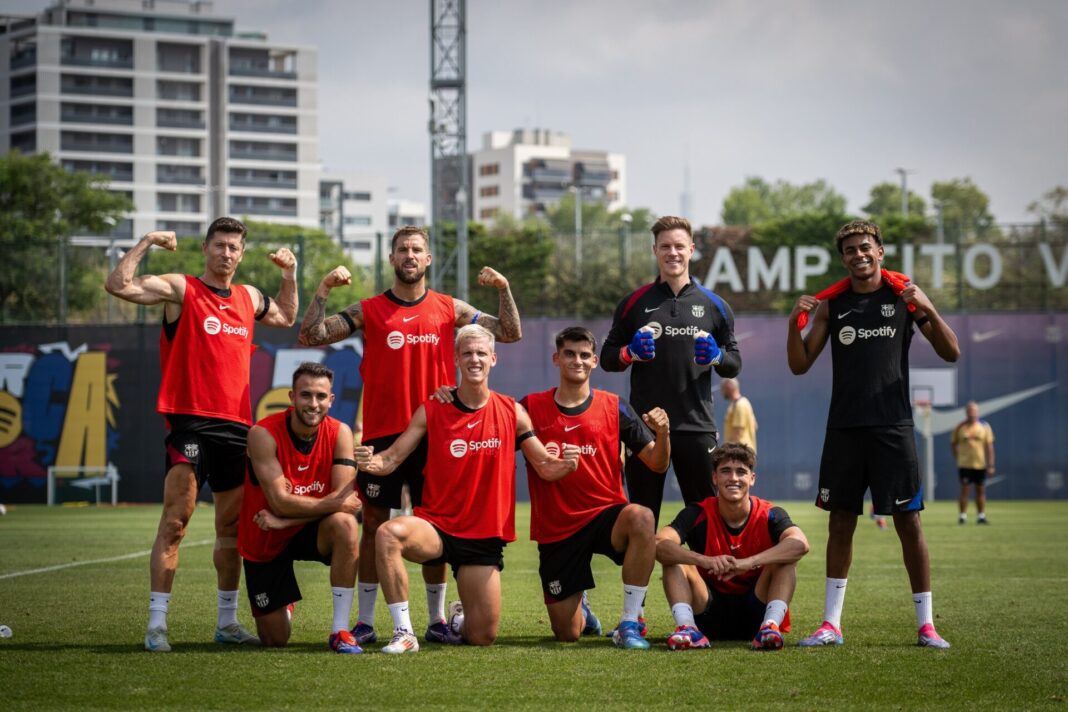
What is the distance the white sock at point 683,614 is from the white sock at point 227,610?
2.64 metres

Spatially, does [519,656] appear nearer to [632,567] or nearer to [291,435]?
[632,567]

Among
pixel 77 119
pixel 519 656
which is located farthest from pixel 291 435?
pixel 77 119

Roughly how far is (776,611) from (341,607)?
2.50 metres

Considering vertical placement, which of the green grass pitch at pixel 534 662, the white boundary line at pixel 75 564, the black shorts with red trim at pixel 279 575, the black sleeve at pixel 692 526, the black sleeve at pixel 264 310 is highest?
the black sleeve at pixel 264 310

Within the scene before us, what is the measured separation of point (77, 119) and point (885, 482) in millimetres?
114120

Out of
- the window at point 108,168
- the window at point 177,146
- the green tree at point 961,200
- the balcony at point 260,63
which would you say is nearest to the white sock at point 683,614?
the green tree at point 961,200

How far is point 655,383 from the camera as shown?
28.9 feet

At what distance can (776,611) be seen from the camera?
813 centimetres

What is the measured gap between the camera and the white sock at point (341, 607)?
26.6 ft

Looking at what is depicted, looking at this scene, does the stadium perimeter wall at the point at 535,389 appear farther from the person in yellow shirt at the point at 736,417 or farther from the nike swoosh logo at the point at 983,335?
the person in yellow shirt at the point at 736,417

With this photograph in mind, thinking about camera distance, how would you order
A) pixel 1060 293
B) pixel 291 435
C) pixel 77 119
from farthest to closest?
pixel 77 119 < pixel 1060 293 < pixel 291 435

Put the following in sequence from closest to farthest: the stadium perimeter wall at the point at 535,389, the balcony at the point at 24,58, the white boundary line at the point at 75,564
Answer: the white boundary line at the point at 75,564
the stadium perimeter wall at the point at 535,389
the balcony at the point at 24,58

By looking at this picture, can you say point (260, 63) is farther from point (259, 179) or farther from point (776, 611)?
point (776, 611)

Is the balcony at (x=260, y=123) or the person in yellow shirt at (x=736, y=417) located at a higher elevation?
the balcony at (x=260, y=123)
